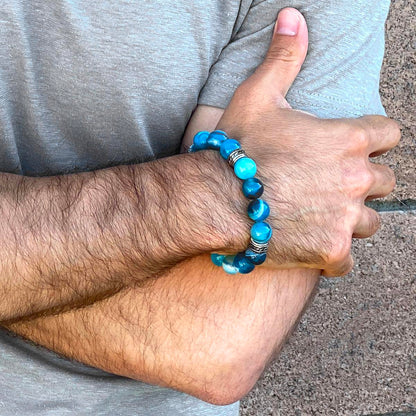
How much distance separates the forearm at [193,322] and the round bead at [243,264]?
0.06 meters

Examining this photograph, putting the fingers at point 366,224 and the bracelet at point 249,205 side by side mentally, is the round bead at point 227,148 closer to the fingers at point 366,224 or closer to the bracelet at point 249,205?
the bracelet at point 249,205

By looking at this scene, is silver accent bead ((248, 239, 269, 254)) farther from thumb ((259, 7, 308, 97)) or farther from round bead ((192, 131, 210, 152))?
thumb ((259, 7, 308, 97))

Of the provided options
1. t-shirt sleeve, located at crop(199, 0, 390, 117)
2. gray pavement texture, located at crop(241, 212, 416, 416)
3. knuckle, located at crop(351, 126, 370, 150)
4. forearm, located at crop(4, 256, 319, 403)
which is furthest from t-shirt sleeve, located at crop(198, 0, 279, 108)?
gray pavement texture, located at crop(241, 212, 416, 416)

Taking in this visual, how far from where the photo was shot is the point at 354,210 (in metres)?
1.16

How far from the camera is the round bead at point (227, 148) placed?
106 centimetres

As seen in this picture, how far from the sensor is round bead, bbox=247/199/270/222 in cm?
102

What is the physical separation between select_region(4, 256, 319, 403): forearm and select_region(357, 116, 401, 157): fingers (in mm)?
337

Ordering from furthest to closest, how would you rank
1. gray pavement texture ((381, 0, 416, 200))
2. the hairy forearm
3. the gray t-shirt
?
gray pavement texture ((381, 0, 416, 200))
the gray t-shirt
the hairy forearm

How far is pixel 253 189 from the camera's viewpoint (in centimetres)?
102

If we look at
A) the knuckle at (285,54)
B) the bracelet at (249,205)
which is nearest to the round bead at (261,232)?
the bracelet at (249,205)

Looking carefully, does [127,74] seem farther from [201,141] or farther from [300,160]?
[300,160]

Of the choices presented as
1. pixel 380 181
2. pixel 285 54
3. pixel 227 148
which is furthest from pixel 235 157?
pixel 380 181

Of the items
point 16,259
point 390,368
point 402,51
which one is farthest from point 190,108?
point 390,368

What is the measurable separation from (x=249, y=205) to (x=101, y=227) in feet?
0.95
